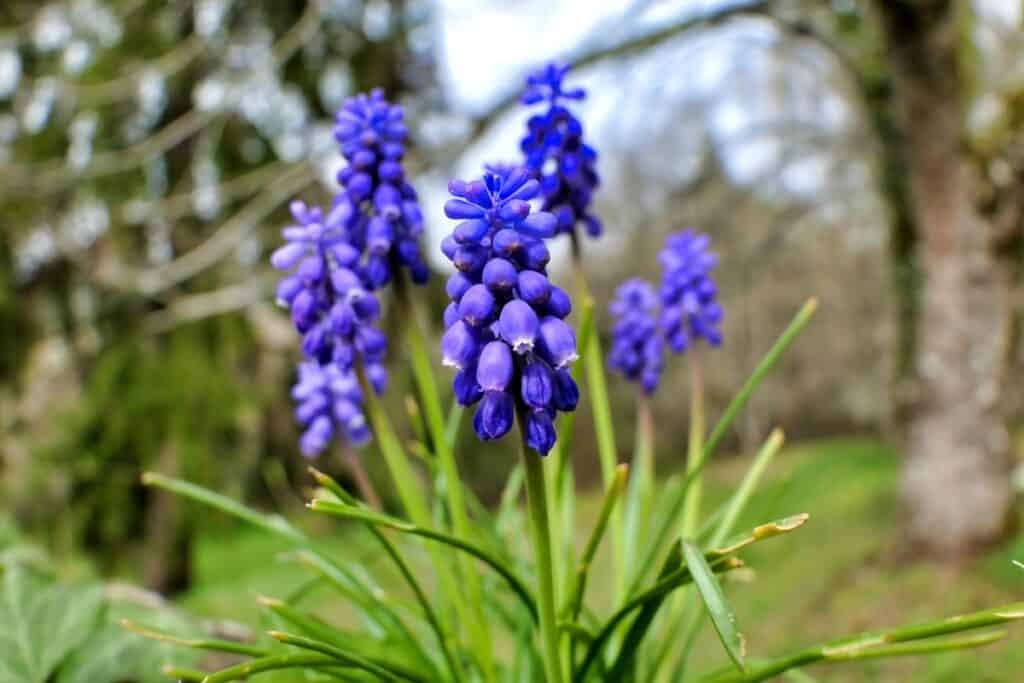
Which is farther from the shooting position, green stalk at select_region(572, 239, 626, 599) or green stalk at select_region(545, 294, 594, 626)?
green stalk at select_region(572, 239, 626, 599)

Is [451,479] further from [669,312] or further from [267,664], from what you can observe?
[669,312]

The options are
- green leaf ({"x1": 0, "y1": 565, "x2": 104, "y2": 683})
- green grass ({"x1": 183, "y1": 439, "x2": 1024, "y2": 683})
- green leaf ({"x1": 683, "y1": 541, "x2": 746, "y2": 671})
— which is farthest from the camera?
green grass ({"x1": 183, "y1": 439, "x2": 1024, "y2": 683})

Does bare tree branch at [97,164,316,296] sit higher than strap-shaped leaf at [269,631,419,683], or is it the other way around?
bare tree branch at [97,164,316,296]

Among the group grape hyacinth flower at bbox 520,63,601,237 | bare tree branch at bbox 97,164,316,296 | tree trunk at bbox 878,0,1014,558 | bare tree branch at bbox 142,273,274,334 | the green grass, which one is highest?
bare tree branch at bbox 97,164,316,296

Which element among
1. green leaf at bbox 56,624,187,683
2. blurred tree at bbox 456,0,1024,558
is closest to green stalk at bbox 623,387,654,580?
green leaf at bbox 56,624,187,683

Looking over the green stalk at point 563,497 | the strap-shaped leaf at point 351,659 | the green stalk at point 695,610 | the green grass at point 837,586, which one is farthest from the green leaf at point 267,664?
the green grass at point 837,586

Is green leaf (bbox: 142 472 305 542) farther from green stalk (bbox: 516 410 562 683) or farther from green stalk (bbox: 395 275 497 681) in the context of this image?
green stalk (bbox: 516 410 562 683)

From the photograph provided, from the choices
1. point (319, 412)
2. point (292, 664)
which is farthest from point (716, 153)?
point (292, 664)
